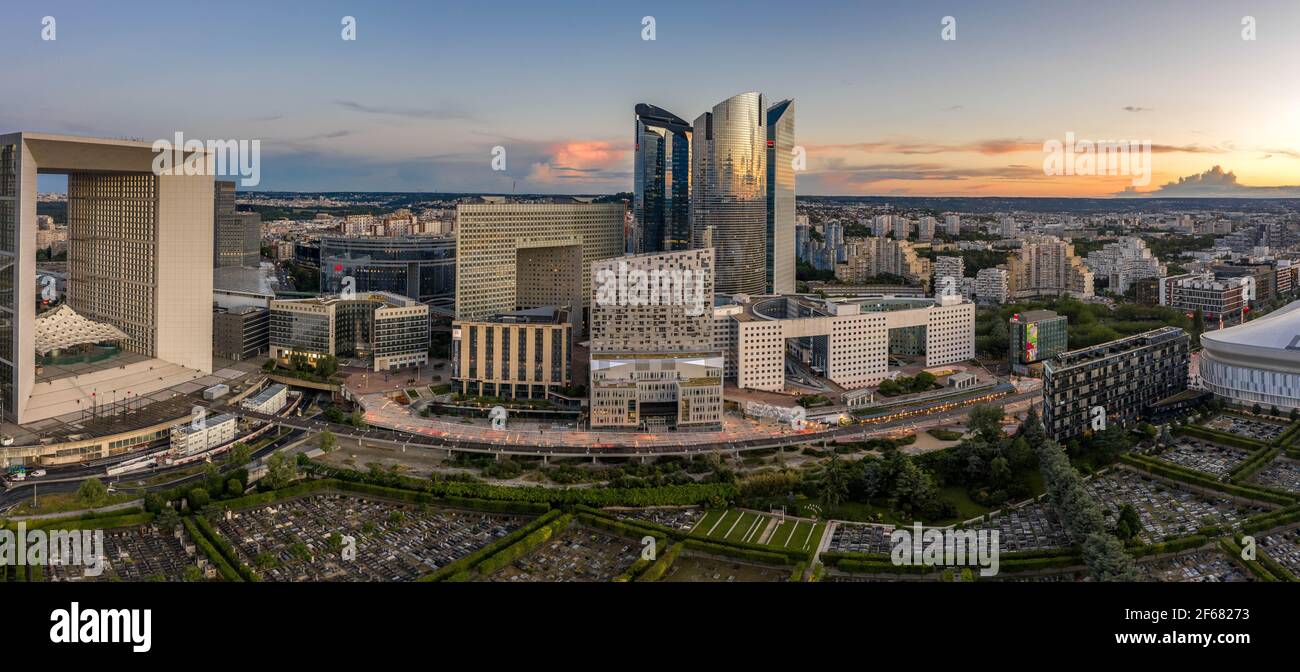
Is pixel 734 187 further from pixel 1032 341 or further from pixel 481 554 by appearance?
pixel 481 554

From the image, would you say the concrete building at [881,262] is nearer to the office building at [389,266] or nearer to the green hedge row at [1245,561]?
the office building at [389,266]

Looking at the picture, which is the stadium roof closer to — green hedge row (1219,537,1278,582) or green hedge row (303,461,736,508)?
green hedge row (1219,537,1278,582)

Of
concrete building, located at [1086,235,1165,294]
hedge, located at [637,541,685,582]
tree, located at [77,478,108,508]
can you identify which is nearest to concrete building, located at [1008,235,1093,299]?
concrete building, located at [1086,235,1165,294]

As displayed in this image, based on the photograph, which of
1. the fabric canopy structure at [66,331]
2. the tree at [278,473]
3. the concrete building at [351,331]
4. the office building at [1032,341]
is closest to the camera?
the tree at [278,473]

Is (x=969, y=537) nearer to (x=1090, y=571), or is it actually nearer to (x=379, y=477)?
(x=1090, y=571)

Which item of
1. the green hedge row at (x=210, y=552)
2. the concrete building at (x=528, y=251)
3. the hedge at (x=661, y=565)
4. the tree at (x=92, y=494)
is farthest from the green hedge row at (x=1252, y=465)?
the tree at (x=92, y=494)

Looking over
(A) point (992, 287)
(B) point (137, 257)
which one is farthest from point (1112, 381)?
(B) point (137, 257)
